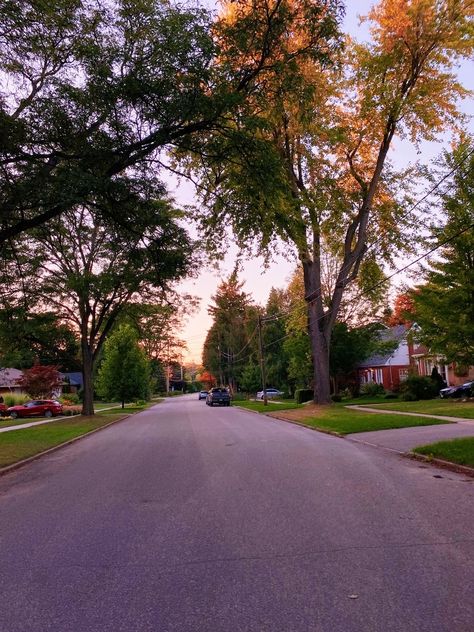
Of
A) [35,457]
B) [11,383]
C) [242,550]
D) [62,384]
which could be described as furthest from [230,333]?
[242,550]

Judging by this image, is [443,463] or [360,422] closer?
[443,463]

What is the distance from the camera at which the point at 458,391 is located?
117ft

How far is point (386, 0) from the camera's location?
25812 mm

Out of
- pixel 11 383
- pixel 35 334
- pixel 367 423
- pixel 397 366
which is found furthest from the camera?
pixel 11 383

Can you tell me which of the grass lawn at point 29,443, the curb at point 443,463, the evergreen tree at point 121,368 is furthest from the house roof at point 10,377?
the curb at point 443,463

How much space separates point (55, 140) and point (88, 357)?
1019 inches

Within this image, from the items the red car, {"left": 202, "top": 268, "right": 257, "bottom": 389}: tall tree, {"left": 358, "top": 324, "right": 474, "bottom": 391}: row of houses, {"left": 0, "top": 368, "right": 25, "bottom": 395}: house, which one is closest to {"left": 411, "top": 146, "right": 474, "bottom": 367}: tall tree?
{"left": 358, "top": 324, "right": 474, "bottom": 391}: row of houses

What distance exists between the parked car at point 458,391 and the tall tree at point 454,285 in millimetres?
6236

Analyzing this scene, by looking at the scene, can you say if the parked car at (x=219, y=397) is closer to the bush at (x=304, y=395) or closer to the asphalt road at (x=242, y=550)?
the bush at (x=304, y=395)

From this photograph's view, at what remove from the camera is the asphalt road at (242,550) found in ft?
13.8

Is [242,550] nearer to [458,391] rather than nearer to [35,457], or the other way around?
[35,457]

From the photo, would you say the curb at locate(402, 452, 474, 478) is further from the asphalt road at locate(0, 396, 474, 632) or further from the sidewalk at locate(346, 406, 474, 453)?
the sidewalk at locate(346, 406, 474, 453)

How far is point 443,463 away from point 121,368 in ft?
124

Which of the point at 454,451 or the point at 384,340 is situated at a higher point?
the point at 384,340
